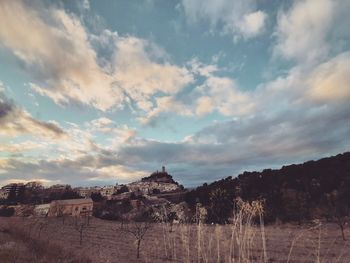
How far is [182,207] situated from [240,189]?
1296 cm

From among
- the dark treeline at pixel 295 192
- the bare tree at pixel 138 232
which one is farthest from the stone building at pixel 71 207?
the bare tree at pixel 138 232

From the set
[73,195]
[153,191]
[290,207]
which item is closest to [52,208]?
[73,195]

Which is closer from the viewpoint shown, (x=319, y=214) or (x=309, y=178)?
(x=319, y=214)

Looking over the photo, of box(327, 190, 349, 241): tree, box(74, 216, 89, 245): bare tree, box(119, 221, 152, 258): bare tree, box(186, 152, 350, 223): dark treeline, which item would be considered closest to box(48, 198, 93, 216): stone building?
box(74, 216, 89, 245): bare tree

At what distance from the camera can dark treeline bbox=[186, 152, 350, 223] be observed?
4172 cm

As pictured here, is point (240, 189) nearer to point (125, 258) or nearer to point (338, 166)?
point (338, 166)

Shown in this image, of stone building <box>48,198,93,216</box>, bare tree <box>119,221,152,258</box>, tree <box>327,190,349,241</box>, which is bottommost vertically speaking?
bare tree <box>119,221,152,258</box>

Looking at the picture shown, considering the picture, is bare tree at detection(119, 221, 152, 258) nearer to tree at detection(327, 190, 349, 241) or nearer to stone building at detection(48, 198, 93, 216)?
tree at detection(327, 190, 349, 241)

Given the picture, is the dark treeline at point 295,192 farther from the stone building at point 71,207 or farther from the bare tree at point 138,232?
the stone building at point 71,207

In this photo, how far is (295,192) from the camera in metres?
46.9

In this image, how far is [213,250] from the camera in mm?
23078

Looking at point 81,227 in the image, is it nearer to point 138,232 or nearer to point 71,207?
point 138,232

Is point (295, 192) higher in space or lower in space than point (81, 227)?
higher

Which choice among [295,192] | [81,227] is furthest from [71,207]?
[295,192]
